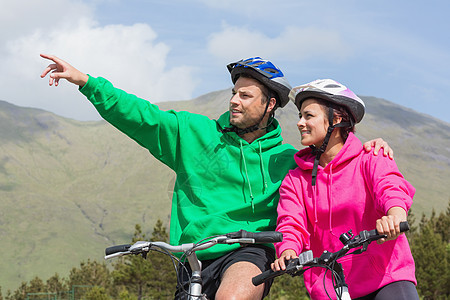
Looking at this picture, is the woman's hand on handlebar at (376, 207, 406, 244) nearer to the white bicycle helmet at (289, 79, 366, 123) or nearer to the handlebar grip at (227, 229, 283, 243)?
the handlebar grip at (227, 229, 283, 243)

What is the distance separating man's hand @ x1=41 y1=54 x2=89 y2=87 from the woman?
1.98 metres

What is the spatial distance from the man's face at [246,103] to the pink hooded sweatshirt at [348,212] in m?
0.85

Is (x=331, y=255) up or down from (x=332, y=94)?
down

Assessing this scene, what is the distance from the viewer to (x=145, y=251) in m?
4.28

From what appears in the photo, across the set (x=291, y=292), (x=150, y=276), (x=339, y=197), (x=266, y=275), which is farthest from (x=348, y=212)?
(x=150, y=276)

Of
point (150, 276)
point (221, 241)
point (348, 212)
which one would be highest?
→ point (348, 212)

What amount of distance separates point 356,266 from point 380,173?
2.56 feet

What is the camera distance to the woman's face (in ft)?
16.4

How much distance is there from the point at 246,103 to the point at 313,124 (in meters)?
0.99

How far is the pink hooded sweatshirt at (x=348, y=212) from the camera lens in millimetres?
4508

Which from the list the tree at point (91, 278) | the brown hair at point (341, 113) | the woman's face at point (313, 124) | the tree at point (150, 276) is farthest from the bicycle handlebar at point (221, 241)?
the tree at point (91, 278)

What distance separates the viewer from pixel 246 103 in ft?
19.0

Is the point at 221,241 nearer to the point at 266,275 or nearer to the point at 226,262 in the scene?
the point at 266,275

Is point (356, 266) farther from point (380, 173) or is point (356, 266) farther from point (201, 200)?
point (201, 200)
